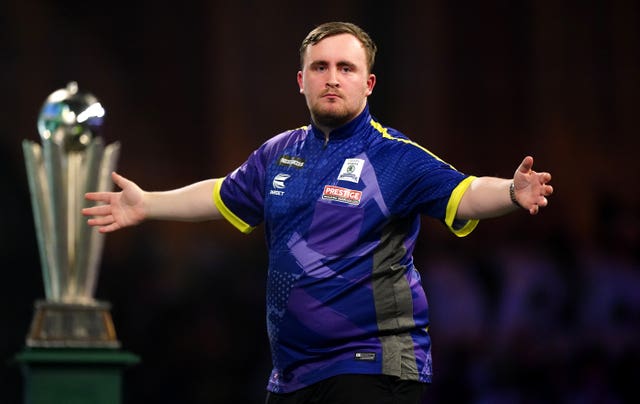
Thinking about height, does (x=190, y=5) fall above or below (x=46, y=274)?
above

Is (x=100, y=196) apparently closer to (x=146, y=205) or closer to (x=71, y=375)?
(x=146, y=205)

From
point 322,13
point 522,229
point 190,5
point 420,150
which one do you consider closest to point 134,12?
point 190,5

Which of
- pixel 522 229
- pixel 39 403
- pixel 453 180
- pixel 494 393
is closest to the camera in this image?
pixel 453 180

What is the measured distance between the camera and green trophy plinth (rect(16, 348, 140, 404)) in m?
3.93

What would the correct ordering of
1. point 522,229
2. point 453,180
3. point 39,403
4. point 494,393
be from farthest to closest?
point 522,229, point 494,393, point 39,403, point 453,180

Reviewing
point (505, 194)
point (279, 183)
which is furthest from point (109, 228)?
point (505, 194)

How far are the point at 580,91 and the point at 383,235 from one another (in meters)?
4.22

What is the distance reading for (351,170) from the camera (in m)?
Answer: 3.01

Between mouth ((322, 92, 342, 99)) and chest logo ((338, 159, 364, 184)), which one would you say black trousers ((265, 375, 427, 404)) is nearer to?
chest logo ((338, 159, 364, 184))

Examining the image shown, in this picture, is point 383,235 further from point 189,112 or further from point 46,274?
point 189,112

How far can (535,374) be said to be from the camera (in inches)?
251

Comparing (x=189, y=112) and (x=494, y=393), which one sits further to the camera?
(x=189, y=112)

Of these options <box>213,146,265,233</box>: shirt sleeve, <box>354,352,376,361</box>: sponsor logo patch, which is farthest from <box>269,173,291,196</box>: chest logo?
<box>354,352,376,361</box>: sponsor logo patch

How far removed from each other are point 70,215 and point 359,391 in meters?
1.63
